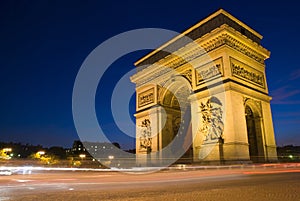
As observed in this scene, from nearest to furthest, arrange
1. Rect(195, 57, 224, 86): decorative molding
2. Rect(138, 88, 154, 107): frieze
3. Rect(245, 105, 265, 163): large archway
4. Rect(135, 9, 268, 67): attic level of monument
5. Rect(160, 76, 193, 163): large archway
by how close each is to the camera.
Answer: Rect(195, 57, 224, 86): decorative molding
Rect(245, 105, 265, 163): large archway
Rect(135, 9, 268, 67): attic level of monument
Rect(160, 76, 193, 163): large archway
Rect(138, 88, 154, 107): frieze

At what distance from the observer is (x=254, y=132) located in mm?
17000

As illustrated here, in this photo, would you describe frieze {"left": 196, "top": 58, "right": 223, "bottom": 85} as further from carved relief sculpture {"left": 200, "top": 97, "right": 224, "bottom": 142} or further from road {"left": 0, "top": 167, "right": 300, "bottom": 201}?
road {"left": 0, "top": 167, "right": 300, "bottom": 201}

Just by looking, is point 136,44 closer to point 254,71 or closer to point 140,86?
point 140,86

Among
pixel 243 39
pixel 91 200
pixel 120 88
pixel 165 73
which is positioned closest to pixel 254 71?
pixel 243 39

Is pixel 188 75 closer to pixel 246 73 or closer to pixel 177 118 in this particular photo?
pixel 246 73

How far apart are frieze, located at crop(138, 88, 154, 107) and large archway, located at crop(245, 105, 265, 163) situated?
784 cm

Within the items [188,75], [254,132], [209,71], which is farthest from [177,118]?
[254,132]

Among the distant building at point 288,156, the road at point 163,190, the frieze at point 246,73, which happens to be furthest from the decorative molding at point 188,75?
the road at point 163,190

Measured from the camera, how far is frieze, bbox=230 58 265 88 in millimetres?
15831

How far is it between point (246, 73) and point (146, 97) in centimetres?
874

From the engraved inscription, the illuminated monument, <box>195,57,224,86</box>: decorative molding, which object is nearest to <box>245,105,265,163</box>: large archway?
the illuminated monument

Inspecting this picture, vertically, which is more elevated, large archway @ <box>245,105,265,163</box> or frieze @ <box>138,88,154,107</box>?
frieze @ <box>138,88,154,107</box>

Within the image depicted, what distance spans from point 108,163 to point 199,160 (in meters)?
9.02

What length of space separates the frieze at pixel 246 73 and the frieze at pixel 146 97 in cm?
763
